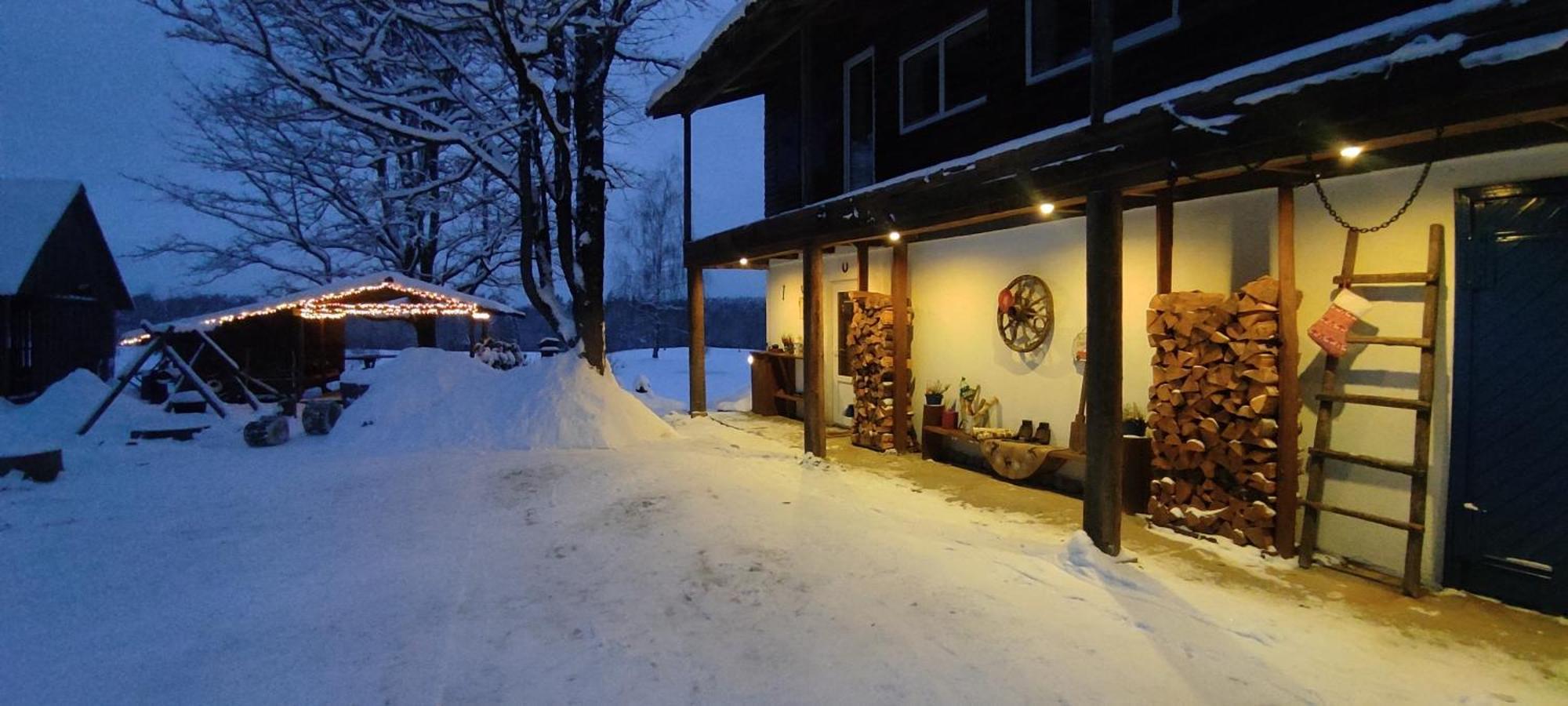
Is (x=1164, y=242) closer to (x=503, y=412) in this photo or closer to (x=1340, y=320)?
(x=1340, y=320)

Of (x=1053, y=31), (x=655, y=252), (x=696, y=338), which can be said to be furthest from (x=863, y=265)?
(x=655, y=252)

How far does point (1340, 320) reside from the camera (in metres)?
5.12

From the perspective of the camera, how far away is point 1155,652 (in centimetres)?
373

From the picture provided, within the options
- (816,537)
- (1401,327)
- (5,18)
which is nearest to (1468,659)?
(1401,327)

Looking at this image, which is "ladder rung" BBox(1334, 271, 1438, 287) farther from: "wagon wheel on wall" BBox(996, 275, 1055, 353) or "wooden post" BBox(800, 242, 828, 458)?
"wooden post" BBox(800, 242, 828, 458)

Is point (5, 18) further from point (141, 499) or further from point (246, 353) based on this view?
point (141, 499)

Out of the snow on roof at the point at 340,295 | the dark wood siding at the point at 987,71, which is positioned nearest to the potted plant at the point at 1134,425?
the dark wood siding at the point at 987,71

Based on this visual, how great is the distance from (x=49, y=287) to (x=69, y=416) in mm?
6983

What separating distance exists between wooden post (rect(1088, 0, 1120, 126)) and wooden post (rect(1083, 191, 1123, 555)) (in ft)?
1.96

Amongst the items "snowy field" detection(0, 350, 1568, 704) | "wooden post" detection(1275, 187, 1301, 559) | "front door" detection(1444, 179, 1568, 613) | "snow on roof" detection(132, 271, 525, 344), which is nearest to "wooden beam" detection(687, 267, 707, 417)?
"snowy field" detection(0, 350, 1568, 704)

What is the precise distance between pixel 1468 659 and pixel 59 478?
12627mm

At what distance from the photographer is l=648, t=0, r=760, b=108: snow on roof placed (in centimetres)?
897

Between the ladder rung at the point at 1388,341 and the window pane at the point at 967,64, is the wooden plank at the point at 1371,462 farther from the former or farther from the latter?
the window pane at the point at 967,64

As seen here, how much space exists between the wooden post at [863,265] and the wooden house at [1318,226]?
181 cm
